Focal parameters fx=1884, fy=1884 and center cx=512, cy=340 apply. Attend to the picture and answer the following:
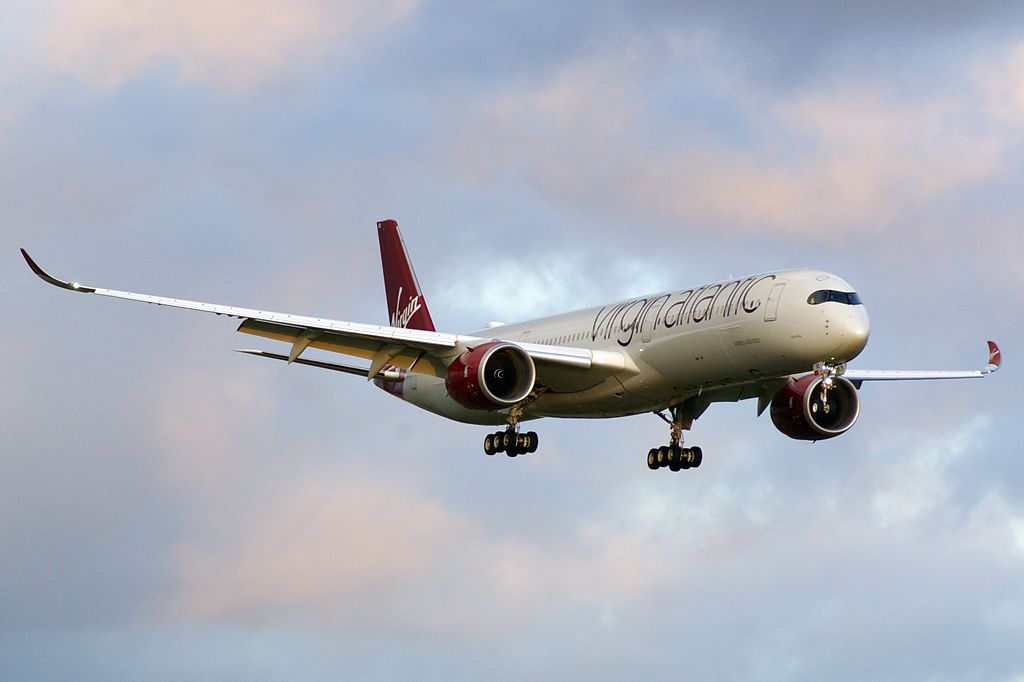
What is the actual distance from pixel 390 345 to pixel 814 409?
13376 mm

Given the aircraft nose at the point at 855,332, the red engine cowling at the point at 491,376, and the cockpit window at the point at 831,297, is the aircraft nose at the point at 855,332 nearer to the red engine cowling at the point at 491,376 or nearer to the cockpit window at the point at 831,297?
the cockpit window at the point at 831,297

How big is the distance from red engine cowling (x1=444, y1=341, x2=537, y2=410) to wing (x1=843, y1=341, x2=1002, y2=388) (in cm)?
1257

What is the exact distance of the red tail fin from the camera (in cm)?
7050

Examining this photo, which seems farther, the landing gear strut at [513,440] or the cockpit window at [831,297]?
the landing gear strut at [513,440]

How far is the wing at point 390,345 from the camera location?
54.1m

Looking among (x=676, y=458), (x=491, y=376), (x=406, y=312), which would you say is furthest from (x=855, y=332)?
(x=406, y=312)

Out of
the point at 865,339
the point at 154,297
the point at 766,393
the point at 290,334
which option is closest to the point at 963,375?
the point at 766,393

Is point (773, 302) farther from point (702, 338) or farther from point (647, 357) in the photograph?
point (647, 357)

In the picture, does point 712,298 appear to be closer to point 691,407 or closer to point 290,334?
point 691,407

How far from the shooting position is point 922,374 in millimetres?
64375

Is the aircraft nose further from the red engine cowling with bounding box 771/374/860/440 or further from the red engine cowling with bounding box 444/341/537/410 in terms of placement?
the red engine cowling with bounding box 444/341/537/410

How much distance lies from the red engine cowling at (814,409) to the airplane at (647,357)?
A: 0.04 m

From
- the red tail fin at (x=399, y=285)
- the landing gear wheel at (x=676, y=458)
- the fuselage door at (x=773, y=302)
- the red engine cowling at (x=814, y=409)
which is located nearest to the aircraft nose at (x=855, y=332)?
the fuselage door at (x=773, y=302)

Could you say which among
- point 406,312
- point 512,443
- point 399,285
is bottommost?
point 512,443
